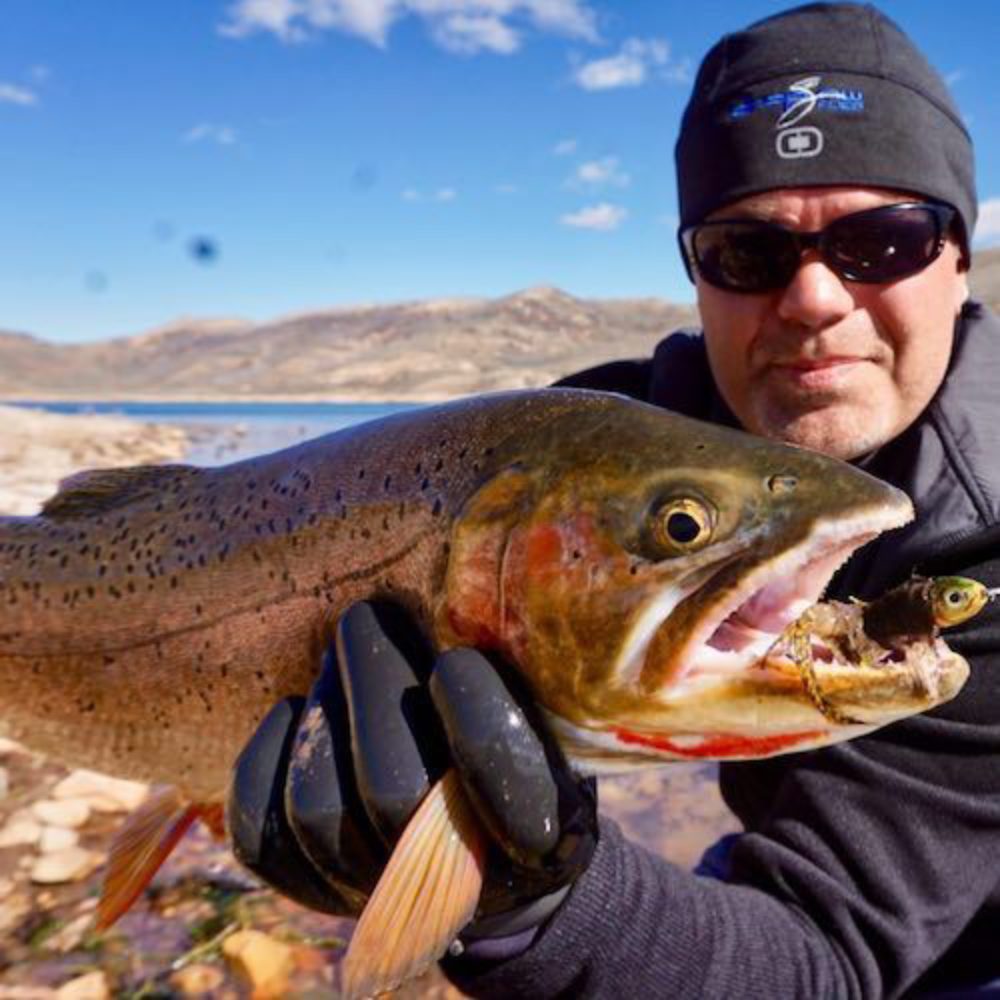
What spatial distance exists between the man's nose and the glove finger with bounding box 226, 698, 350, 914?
212cm

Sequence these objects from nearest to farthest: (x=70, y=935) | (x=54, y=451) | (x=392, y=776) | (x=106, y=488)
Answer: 1. (x=392, y=776)
2. (x=106, y=488)
3. (x=70, y=935)
4. (x=54, y=451)

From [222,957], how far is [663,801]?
2373 mm

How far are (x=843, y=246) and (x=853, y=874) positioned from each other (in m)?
1.92

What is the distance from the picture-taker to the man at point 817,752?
75.7 inches

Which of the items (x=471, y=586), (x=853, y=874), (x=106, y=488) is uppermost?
(x=106, y=488)

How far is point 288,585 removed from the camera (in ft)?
7.76

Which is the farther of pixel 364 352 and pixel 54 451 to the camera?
pixel 364 352

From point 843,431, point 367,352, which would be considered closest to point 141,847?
point 843,431

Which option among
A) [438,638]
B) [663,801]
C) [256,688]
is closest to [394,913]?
[438,638]

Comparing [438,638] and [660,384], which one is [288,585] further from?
[660,384]

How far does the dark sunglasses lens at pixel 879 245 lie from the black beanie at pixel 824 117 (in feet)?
0.60

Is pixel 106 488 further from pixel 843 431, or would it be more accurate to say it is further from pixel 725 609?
pixel 843 431

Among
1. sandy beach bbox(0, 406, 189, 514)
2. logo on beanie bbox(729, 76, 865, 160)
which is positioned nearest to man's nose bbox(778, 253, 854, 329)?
logo on beanie bbox(729, 76, 865, 160)

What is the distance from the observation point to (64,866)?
371cm
